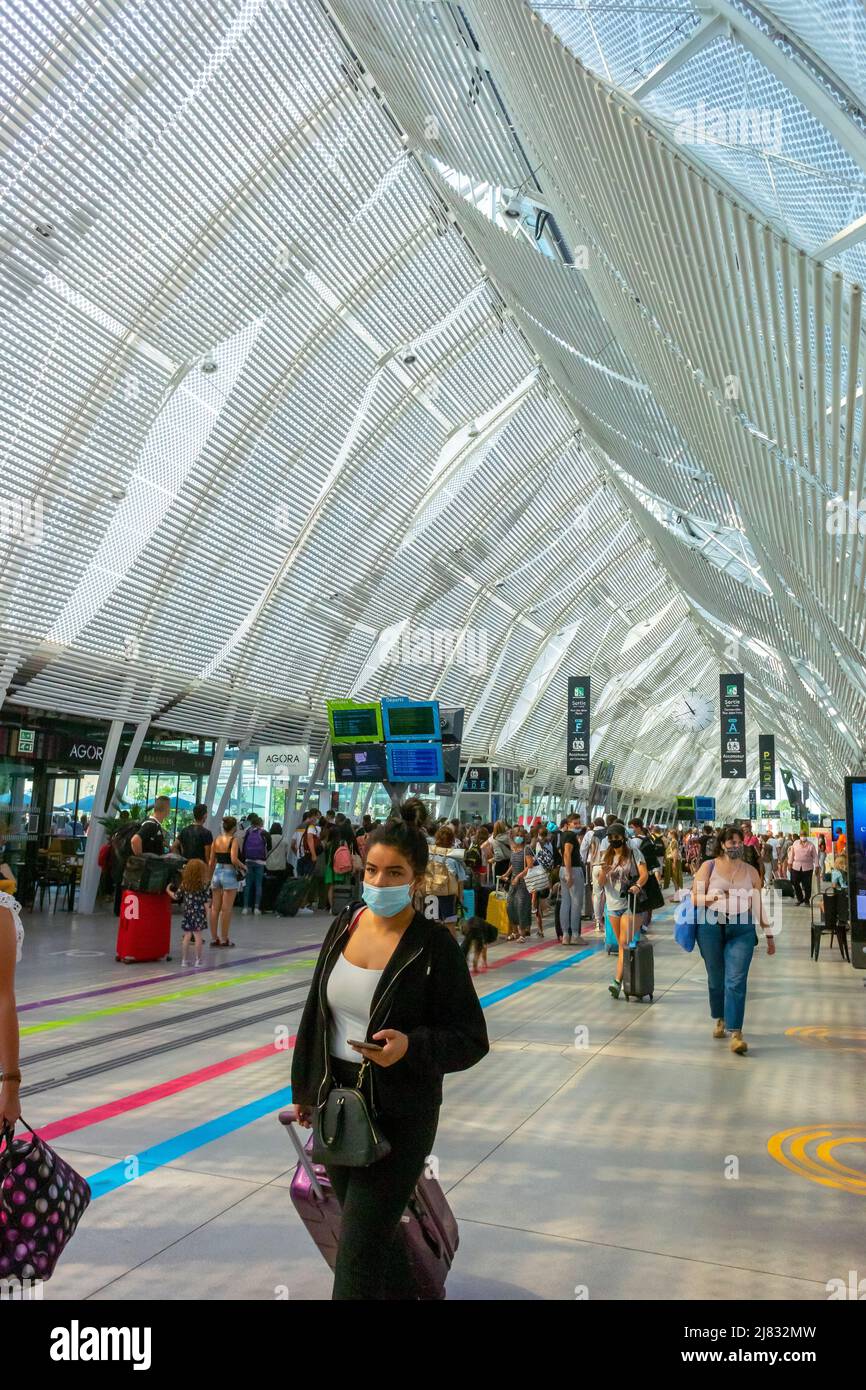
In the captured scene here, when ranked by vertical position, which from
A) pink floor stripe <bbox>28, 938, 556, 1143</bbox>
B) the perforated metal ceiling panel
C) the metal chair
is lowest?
pink floor stripe <bbox>28, 938, 556, 1143</bbox>

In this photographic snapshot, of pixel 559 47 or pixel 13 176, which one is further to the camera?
pixel 13 176

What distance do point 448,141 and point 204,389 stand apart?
6.03 m

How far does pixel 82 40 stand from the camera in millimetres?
13633

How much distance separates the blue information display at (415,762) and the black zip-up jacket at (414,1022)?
16943 mm

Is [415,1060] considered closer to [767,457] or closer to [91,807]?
[767,457]

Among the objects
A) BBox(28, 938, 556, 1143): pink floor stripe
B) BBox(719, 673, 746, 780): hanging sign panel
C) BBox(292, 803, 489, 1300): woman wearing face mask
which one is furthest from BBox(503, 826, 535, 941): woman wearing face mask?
BBox(719, 673, 746, 780): hanging sign panel

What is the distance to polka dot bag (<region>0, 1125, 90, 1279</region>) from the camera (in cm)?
296

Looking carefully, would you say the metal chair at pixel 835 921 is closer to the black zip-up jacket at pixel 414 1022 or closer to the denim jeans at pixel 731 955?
the denim jeans at pixel 731 955

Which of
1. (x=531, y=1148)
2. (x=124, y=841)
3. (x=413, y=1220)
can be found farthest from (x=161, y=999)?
(x=413, y=1220)

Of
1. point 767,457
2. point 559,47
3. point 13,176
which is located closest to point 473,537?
point 13,176

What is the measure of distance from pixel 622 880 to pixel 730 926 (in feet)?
9.33

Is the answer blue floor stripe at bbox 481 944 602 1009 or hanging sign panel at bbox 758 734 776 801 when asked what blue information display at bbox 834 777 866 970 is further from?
hanging sign panel at bbox 758 734 776 801

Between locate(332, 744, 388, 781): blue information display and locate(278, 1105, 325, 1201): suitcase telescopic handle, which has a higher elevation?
locate(332, 744, 388, 781): blue information display

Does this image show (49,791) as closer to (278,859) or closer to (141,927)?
(278,859)
